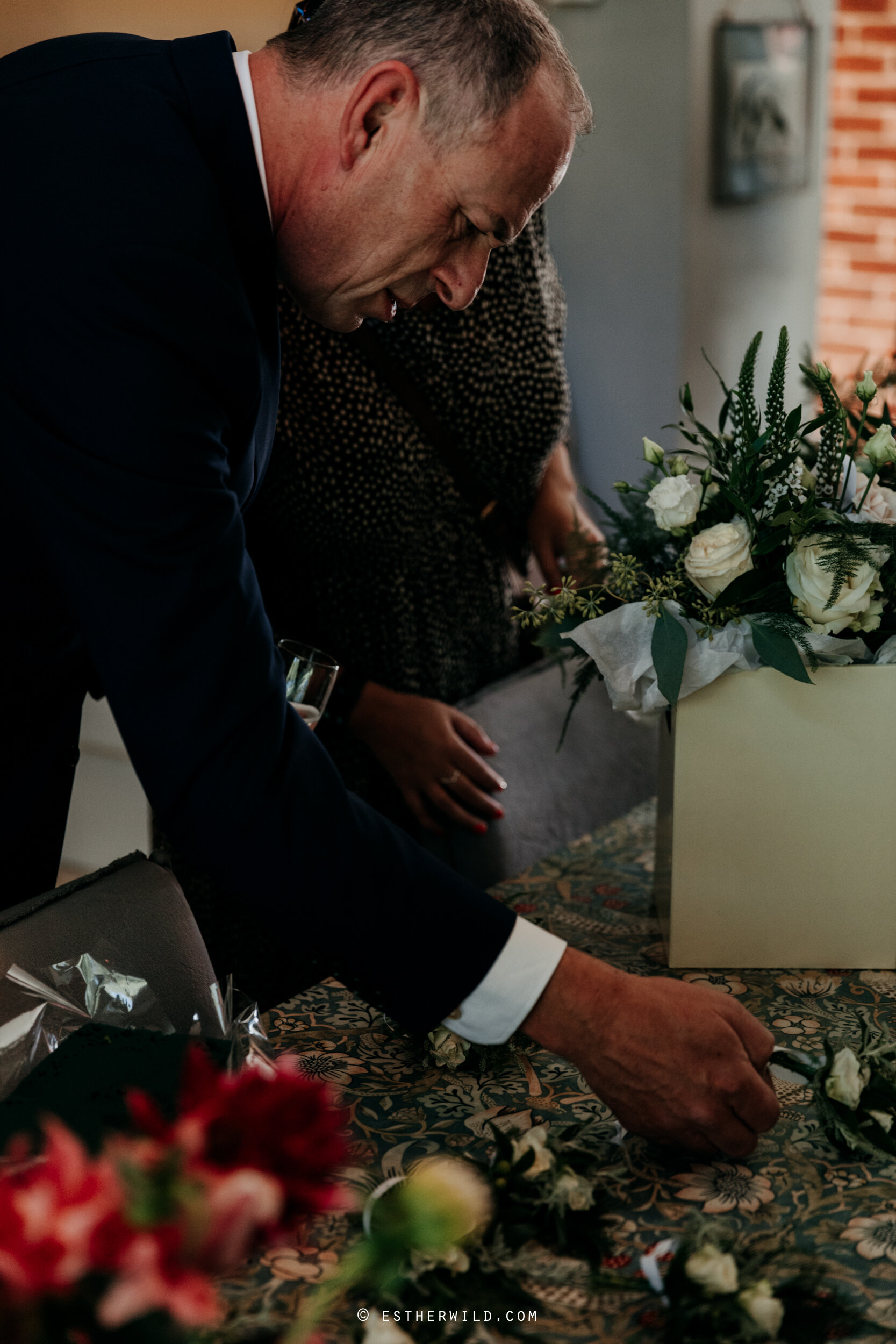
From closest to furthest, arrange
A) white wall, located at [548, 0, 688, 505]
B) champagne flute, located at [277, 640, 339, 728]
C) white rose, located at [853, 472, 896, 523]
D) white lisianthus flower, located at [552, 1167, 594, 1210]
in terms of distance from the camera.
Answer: white lisianthus flower, located at [552, 1167, 594, 1210] < white rose, located at [853, 472, 896, 523] < champagne flute, located at [277, 640, 339, 728] < white wall, located at [548, 0, 688, 505]

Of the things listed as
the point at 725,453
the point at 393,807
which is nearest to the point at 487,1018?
the point at 725,453

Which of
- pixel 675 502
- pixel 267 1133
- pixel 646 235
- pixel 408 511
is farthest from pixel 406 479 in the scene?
pixel 646 235

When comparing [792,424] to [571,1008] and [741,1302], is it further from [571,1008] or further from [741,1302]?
[741,1302]

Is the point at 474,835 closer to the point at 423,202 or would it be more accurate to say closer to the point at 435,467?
the point at 435,467

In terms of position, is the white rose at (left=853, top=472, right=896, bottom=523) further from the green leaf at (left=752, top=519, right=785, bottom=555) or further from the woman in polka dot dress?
the woman in polka dot dress

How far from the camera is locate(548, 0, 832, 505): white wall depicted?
3035mm

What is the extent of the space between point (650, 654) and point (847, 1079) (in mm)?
363

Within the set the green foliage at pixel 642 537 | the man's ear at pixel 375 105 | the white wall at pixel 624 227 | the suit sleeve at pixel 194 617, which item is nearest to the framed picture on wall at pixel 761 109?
the white wall at pixel 624 227

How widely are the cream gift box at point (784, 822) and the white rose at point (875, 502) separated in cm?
13

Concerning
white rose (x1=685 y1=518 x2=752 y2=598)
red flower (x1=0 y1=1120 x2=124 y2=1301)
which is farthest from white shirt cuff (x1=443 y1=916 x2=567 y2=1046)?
red flower (x1=0 y1=1120 x2=124 y2=1301)

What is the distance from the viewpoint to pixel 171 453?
0.71 metres

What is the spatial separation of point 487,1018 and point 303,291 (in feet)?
1.88

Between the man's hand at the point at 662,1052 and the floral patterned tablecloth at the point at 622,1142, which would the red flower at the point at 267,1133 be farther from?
the man's hand at the point at 662,1052

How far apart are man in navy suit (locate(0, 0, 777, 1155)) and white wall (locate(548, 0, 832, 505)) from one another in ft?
7.89
